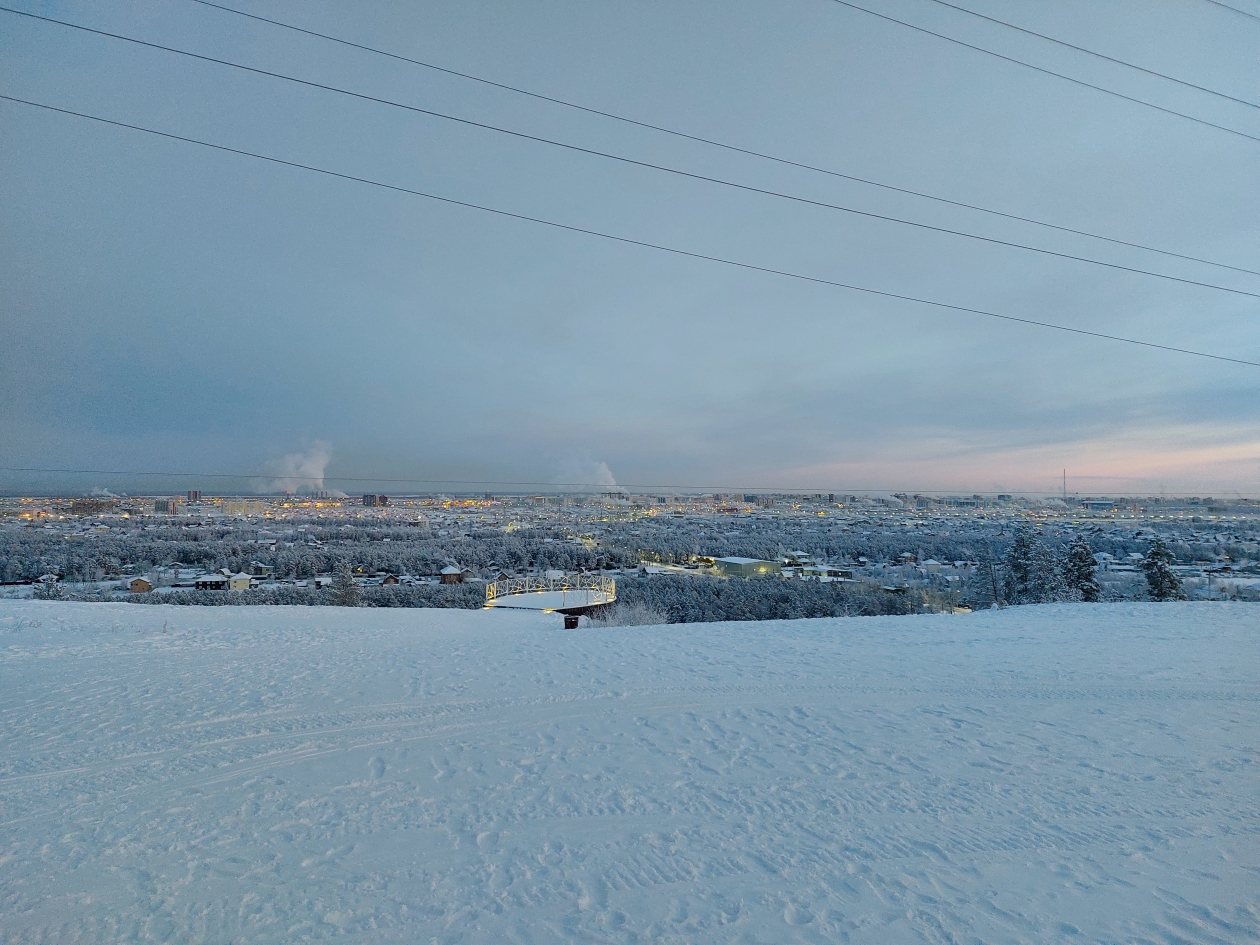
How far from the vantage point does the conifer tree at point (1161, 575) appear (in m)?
21.6

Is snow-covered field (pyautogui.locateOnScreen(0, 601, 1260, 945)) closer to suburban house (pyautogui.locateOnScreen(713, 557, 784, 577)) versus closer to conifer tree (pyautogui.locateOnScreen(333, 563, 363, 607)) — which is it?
conifer tree (pyautogui.locateOnScreen(333, 563, 363, 607))

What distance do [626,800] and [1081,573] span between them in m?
28.2

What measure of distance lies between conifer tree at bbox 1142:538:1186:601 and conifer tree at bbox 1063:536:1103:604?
5.81 feet

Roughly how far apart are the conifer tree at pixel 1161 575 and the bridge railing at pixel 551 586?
22076mm

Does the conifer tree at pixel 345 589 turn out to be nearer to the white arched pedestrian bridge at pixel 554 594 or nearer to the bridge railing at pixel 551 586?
the bridge railing at pixel 551 586

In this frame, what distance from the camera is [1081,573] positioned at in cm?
2375

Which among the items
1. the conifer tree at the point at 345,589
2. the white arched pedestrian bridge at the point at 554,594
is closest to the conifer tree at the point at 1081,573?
the white arched pedestrian bridge at the point at 554,594

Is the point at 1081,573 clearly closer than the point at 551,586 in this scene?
No

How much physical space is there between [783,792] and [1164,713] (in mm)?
4562

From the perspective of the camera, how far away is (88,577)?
22562 mm

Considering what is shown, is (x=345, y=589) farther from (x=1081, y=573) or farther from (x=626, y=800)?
(x=1081, y=573)

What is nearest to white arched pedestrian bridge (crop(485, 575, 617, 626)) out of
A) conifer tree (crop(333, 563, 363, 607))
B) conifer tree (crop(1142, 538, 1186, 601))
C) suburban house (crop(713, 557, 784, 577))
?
conifer tree (crop(333, 563, 363, 607))

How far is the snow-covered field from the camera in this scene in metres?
2.70

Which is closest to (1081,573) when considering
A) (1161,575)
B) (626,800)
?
(1161,575)
